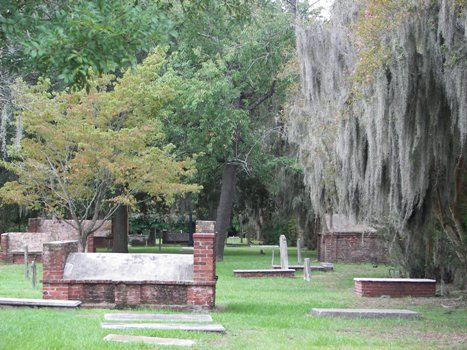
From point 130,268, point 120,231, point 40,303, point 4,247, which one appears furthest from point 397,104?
point 4,247

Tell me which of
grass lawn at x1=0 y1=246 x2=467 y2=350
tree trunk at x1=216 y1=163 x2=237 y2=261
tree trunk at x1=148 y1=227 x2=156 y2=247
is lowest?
grass lawn at x1=0 y1=246 x2=467 y2=350

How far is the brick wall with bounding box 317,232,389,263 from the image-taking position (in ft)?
97.6

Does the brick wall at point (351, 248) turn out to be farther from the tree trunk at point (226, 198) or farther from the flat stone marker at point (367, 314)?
the flat stone marker at point (367, 314)

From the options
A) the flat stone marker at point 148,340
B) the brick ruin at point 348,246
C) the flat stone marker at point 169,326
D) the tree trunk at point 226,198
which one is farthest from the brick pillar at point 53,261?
the brick ruin at point 348,246

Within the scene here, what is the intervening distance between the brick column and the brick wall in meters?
17.8

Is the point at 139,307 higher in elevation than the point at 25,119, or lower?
lower

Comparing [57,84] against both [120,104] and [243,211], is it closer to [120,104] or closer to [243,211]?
[120,104]

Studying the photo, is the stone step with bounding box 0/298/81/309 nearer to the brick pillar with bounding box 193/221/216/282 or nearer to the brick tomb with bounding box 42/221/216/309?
the brick tomb with bounding box 42/221/216/309

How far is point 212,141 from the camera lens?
25.6 m

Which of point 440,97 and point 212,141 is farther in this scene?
point 212,141

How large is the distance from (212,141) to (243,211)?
14.2m

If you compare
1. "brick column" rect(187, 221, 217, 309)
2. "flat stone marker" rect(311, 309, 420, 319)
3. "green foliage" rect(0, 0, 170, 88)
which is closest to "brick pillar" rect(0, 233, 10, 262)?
"brick column" rect(187, 221, 217, 309)

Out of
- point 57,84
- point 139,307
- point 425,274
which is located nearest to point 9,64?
point 139,307

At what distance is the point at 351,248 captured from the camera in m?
29.9
